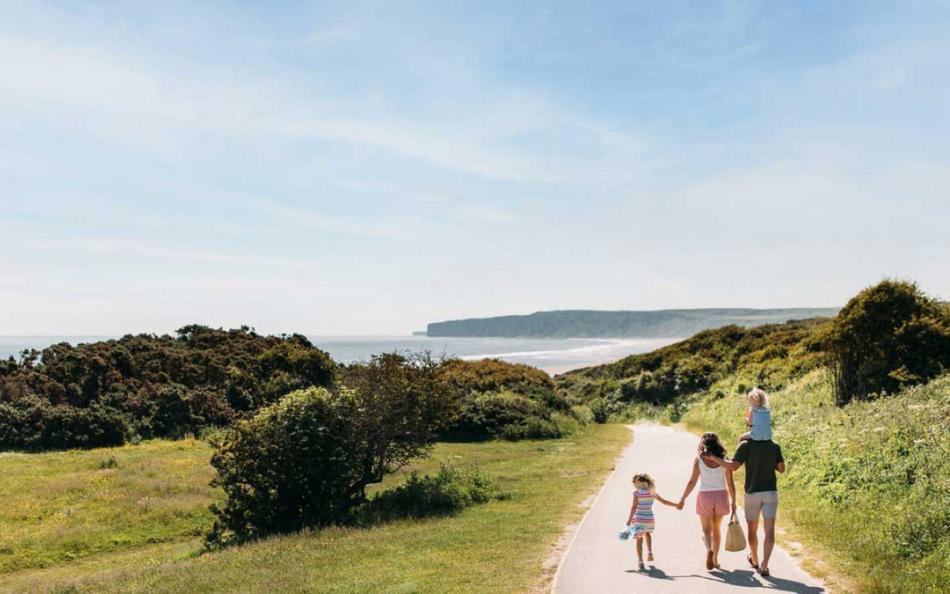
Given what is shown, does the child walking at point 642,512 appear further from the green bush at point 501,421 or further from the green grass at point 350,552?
the green bush at point 501,421

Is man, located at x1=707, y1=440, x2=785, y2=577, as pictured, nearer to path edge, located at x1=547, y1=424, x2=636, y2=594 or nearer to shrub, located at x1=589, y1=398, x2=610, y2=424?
path edge, located at x1=547, y1=424, x2=636, y2=594

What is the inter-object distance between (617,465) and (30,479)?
21.8 m

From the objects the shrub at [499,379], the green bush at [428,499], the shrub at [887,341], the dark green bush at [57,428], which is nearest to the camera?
the green bush at [428,499]

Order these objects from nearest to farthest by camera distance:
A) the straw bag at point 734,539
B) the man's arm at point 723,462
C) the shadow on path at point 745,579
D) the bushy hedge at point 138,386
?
the shadow on path at point 745,579, the straw bag at point 734,539, the man's arm at point 723,462, the bushy hedge at point 138,386

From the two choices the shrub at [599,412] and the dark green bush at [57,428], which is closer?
the dark green bush at [57,428]

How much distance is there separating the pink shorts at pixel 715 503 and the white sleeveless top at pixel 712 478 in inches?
2.7

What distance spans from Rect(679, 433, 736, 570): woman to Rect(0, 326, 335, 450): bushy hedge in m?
28.2

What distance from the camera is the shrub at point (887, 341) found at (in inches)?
878

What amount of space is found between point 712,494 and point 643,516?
1102 millimetres

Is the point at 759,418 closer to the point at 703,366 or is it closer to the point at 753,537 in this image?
the point at 753,537

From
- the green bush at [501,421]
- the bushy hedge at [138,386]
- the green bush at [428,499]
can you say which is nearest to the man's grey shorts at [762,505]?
the green bush at [428,499]

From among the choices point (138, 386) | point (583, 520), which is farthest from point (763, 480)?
point (138, 386)

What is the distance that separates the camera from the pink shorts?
948 centimetres

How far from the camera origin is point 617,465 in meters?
23.1
